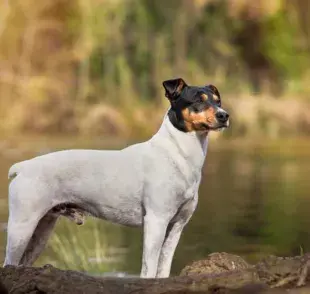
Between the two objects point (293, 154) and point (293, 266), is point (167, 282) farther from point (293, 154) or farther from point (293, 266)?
point (293, 154)

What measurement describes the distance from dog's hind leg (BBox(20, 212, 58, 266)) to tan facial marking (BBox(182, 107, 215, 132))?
1.36m

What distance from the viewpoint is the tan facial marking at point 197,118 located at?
7551mm

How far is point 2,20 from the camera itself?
33.0 m

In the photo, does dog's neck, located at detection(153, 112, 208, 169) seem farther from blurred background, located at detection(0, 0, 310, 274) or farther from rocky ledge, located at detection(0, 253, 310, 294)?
blurred background, located at detection(0, 0, 310, 274)

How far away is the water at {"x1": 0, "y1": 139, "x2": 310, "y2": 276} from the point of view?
11.2 meters

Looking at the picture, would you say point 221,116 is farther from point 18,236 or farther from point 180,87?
point 18,236

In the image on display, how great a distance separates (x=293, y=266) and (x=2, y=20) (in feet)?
89.0

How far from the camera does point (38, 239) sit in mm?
8172

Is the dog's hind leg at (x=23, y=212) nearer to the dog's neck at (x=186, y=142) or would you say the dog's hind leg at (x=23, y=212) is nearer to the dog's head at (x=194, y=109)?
the dog's neck at (x=186, y=142)

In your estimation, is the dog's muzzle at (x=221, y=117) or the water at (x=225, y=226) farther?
the water at (x=225, y=226)

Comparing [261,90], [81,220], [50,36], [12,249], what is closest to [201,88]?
[81,220]

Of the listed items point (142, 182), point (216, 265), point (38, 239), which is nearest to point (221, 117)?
point (142, 182)

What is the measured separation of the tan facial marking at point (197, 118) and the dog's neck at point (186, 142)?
64 mm

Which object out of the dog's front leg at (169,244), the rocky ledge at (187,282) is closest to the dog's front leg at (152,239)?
the dog's front leg at (169,244)
